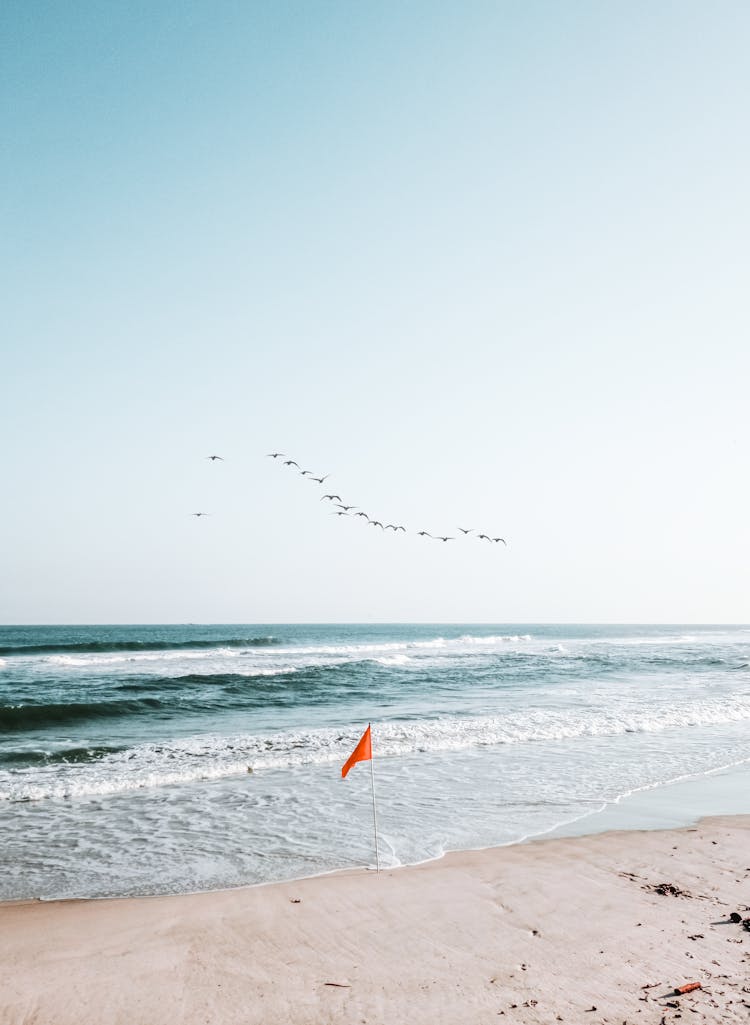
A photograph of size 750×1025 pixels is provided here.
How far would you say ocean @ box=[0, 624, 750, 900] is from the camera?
27.0ft

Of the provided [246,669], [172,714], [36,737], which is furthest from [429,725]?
[246,669]

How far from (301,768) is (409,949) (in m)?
7.98

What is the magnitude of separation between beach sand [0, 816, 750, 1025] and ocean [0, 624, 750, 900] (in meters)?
1.06

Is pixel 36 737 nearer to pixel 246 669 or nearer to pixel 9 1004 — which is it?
pixel 9 1004

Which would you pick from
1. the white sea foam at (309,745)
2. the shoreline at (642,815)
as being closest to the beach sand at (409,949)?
the shoreline at (642,815)

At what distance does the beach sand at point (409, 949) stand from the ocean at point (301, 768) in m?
1.06

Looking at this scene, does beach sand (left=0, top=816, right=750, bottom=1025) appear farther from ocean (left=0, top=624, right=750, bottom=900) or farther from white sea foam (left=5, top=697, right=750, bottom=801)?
white sea foam (left=5, top=697, right=750, bottom=801)

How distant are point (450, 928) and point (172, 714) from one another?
17.0 metres

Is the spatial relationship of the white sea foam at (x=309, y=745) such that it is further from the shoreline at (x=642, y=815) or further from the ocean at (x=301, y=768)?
the shoreline at (x=642, y=815)

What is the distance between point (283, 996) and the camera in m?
4.59

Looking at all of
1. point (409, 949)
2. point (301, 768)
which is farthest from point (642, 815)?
point (301, 768)

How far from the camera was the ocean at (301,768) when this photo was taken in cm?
822

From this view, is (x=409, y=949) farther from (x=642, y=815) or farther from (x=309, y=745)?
(x=309, y=745)

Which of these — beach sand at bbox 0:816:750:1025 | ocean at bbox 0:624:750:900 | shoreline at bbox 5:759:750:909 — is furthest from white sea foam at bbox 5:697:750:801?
beach sand at bbox 0:816:750:1025
